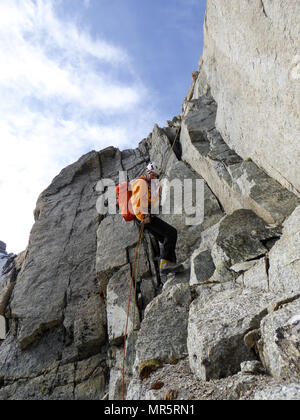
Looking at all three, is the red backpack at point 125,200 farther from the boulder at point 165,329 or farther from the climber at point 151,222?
the boulder at point 165,329

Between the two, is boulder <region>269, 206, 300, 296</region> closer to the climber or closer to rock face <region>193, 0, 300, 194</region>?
rock face <region>193, 0, 300, 194</region>

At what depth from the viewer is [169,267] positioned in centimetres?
767

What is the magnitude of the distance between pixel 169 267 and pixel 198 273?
1.29m

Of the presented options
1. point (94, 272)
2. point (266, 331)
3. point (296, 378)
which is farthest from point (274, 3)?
point (94, 272)

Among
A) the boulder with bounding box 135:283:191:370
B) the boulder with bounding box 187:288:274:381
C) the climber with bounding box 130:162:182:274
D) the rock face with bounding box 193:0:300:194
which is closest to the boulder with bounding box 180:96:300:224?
the rock face with bounding box 193:0:300:194

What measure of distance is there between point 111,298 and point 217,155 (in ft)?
19.2

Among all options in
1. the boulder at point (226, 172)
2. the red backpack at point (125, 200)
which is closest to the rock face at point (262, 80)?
the boulder at point (226, 172)

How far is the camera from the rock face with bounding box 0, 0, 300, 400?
3398 mm

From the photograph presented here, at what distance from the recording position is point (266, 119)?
6.54 metres

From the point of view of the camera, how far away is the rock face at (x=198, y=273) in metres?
3.40

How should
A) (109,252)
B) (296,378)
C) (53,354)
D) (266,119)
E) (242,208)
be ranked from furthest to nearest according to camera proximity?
(109,252) → (53,354) → (242,208) → (266,119) → (296,378)

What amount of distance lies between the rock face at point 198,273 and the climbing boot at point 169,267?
192mm

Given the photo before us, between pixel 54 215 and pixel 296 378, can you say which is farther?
pixel 54 215

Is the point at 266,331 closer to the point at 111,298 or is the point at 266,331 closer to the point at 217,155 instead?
the point at 111,298
